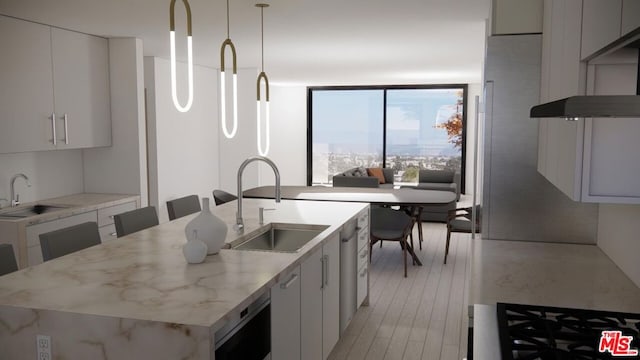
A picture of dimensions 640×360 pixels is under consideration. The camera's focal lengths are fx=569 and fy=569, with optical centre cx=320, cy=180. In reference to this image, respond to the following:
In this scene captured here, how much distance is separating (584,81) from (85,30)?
15.8 ft

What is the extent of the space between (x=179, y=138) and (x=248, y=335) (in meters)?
6.29

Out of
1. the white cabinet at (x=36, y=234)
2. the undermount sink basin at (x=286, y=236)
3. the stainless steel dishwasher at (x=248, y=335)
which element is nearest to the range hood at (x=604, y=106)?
the stainless steel dishwasher at (x=248, y=335)

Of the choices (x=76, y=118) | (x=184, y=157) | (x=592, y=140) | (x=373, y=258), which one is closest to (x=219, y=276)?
(x=592, y=140)

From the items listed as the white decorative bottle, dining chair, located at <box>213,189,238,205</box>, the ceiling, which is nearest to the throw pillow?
the ceiling

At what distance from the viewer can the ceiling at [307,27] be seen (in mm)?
4234

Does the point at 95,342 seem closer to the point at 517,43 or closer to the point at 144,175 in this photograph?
the point at 517,43

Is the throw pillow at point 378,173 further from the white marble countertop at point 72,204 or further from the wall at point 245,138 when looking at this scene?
the white marble countertop at point 72,204

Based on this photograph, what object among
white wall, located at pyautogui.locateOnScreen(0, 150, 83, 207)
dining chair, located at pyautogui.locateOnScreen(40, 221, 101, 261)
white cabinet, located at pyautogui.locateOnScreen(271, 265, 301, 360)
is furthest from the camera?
white wall, located at pyautogui.locateOnScreen(0, 150, 83, 207)

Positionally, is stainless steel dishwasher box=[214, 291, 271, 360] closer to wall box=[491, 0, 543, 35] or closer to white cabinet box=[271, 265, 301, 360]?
white cabinet box=[271, 265, 301, 360]

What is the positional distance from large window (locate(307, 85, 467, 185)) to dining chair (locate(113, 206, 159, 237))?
9.18 metres

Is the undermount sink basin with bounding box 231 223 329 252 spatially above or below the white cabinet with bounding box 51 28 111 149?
below

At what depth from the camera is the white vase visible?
107 inches

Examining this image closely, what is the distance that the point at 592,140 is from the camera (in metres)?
1.85

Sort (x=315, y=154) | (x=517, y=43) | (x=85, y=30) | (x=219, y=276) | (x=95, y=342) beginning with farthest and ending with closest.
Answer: (x=315, y=154), (x=85, y=30), (x=517, y=43), (x=219, y=276), (x=95, y=342)
